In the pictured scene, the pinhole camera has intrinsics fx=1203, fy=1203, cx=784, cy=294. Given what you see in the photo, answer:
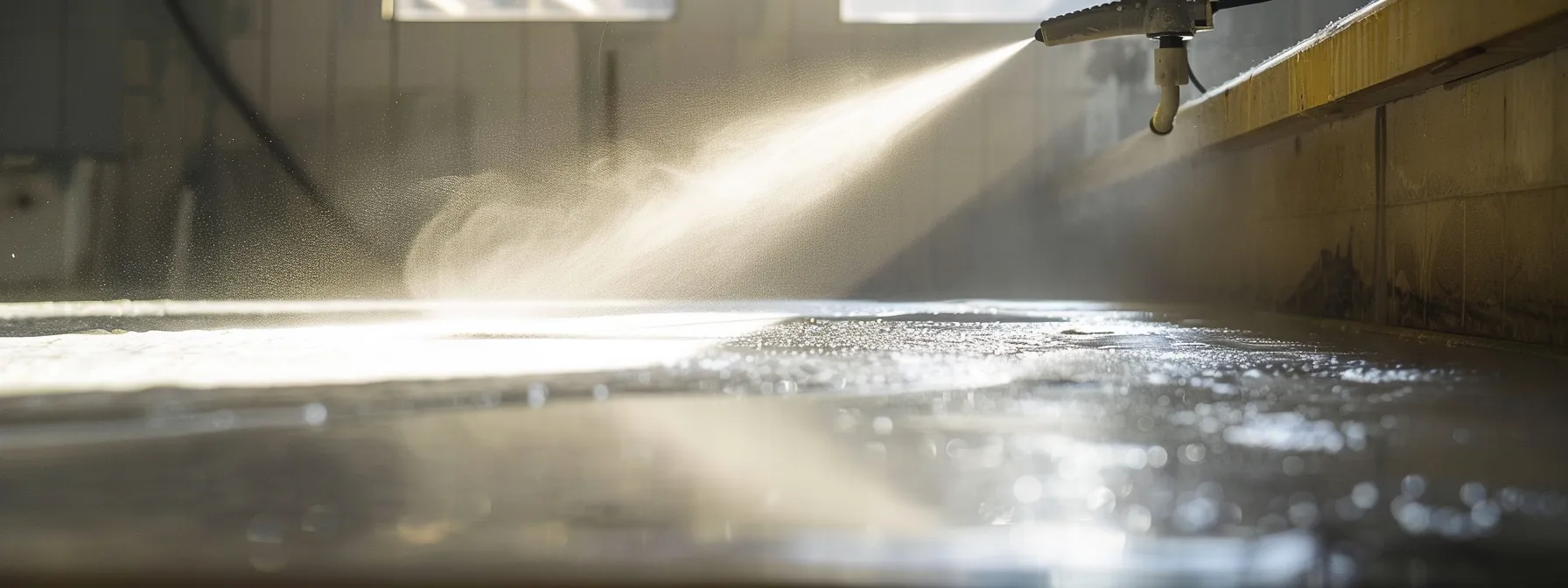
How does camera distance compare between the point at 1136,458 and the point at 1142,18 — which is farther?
the point at 1142,18

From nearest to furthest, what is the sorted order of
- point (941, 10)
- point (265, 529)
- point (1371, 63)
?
point (265, 529) < point (1371, 63) < point (941, 10)

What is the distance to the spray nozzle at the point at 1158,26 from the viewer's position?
2.60 metres

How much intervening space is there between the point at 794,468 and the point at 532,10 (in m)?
4.62

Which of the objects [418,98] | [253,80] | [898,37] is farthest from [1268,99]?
[253,80]

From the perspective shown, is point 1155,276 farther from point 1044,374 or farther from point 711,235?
point 1044,374

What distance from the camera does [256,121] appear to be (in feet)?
16.4

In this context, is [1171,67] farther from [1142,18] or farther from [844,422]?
[844,422]

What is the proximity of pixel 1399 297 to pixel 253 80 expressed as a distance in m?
4.46

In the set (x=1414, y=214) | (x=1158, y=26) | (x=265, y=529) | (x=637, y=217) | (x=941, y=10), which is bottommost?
(x=265, y=529)

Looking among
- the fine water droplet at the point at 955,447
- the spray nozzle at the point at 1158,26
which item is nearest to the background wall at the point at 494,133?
the spray nozzle at the point at 1158,26

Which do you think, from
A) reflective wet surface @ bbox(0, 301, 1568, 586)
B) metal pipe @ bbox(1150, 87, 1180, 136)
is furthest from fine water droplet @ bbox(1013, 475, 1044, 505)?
metal pipe @ bbox(1150, 87, 1180, 136)

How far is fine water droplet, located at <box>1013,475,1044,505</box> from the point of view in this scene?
22.0 inches

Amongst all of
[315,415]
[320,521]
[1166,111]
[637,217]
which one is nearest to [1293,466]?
[320,521]

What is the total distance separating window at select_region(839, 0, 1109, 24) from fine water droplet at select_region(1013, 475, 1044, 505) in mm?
4475
